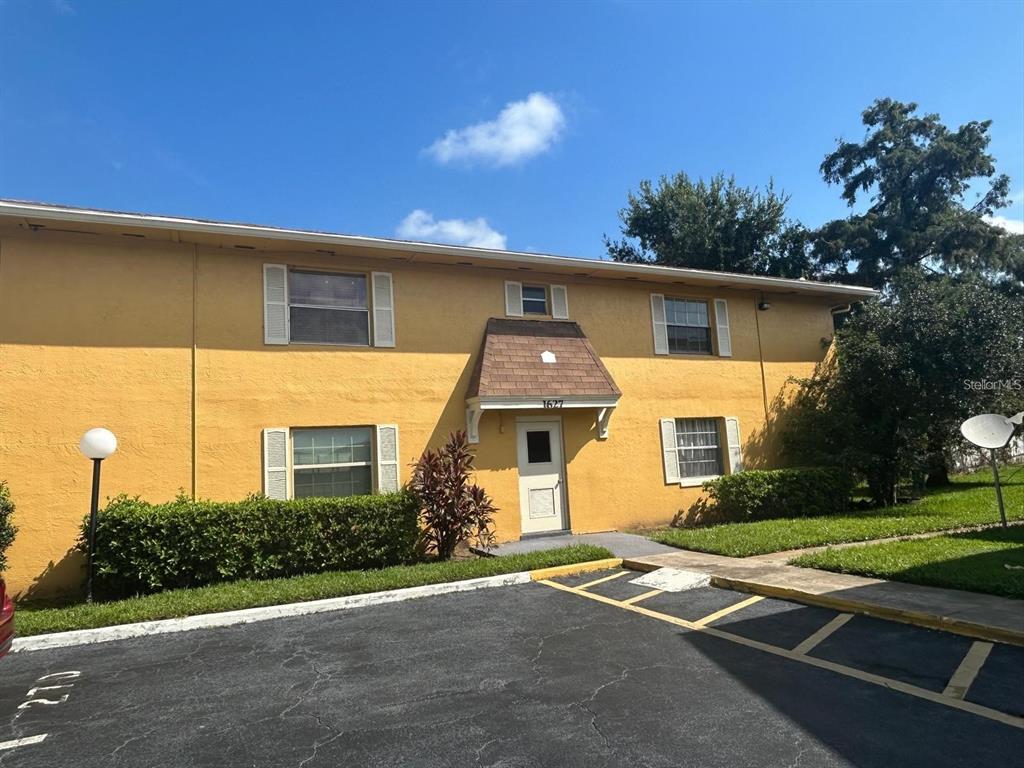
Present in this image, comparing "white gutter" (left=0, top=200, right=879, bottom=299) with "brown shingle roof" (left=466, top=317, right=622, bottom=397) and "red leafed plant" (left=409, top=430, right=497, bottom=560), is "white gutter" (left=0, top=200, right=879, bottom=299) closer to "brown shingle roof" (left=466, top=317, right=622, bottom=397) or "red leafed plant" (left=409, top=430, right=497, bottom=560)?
"brown shingle roof" (left=466, top=317, right=622, bottom=397)

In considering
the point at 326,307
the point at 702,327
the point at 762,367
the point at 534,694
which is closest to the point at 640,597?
the point at 534,694

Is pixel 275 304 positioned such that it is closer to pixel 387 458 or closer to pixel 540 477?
pixel 387 458

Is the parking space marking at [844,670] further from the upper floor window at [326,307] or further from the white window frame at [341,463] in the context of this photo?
the upper floor window at [326,307]

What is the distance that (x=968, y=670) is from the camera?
180 inches

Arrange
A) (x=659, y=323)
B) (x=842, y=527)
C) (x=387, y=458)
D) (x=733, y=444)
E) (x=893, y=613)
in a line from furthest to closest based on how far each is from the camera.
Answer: (x=733, y=444)
(x=659, y=323)
(x=842, y=527)
(x=387, y=458)
(x=893, y=613)

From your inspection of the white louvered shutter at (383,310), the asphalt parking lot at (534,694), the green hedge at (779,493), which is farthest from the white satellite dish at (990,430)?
the white louvered shutter at (383,310)

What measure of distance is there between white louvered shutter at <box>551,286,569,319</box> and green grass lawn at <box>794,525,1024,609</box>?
603 cm

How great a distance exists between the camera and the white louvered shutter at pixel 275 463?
9.58 metres

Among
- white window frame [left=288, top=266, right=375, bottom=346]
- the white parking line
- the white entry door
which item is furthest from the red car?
the white entry door

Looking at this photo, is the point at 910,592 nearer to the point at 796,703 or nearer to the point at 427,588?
the point at 796,703

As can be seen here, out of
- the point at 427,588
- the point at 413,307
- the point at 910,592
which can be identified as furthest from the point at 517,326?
the point at 910,592

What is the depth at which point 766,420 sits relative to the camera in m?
14.1

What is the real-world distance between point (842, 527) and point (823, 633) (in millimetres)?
5737

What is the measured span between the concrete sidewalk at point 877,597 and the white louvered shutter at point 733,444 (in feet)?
16.0
